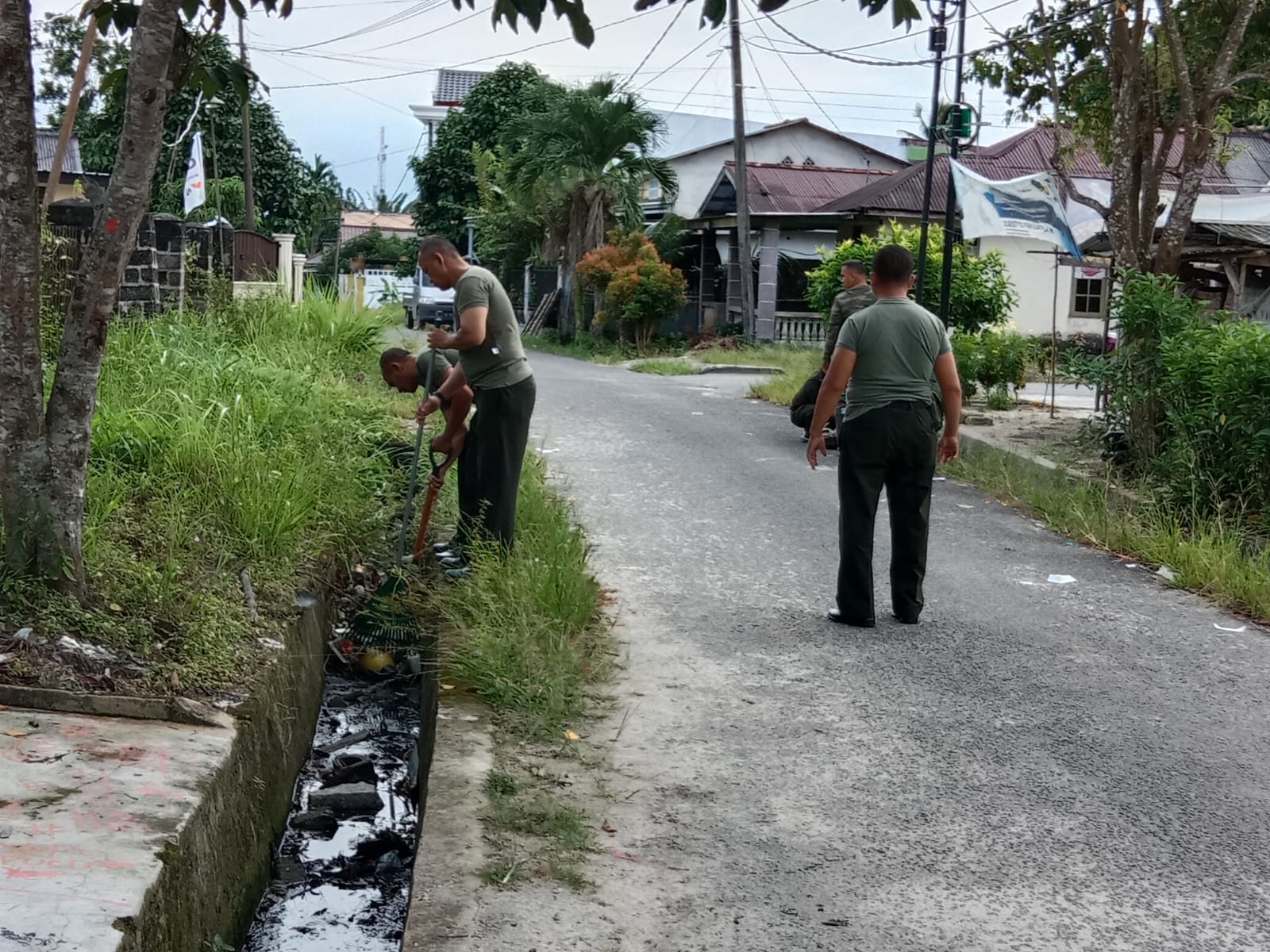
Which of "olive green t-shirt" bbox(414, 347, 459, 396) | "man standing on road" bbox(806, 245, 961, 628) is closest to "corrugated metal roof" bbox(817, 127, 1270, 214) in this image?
"olive green t-shirt" bbox(414, 347, 459, 396)

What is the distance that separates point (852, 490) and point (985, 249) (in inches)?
873

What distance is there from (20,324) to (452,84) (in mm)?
84214

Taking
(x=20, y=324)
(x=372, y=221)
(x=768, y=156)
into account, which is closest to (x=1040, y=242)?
(x=768, y=156)

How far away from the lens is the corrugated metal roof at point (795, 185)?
30109mm

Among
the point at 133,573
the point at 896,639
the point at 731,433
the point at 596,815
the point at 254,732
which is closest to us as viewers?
the point at 596,815

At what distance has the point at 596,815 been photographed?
4.11m

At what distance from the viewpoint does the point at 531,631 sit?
532 centimetres

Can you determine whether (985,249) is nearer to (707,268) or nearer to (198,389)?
(707,268)

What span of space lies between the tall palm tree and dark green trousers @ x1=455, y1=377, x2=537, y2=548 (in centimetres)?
2351

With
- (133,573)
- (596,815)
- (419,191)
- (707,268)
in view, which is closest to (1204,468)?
(596,815)

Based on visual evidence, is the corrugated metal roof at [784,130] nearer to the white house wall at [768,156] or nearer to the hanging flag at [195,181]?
the white house wall at [768,156]

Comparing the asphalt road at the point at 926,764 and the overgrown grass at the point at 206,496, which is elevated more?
the overgrown grass at the point at 206,496

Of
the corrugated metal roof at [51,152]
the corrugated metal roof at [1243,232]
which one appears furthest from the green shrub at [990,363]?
the corrugated metal roof at [51,152]

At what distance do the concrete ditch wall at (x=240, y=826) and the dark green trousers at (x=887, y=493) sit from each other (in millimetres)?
2579
